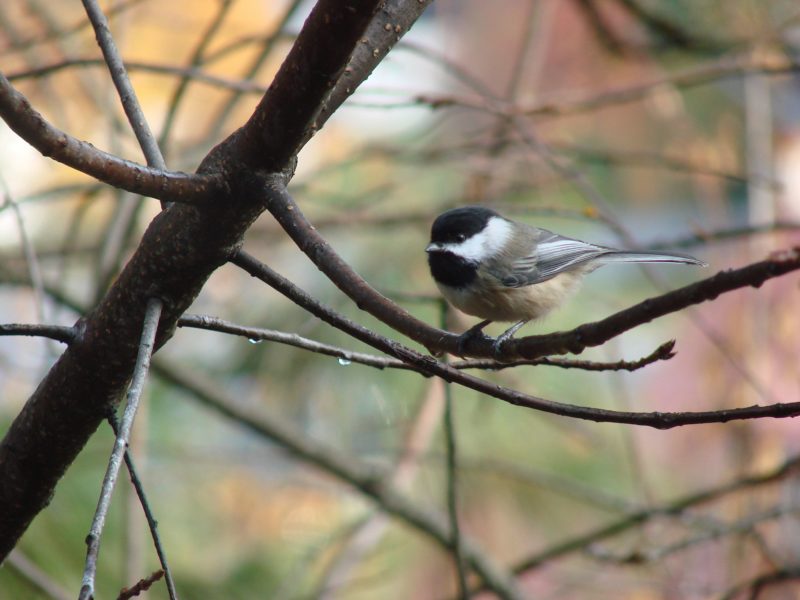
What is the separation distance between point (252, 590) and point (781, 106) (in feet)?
11.6

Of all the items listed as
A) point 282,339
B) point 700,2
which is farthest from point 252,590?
point 700,2

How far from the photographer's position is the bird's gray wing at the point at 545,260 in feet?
6.69

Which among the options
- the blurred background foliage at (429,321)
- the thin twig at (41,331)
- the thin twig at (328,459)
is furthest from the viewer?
the thin twig at (328,459)

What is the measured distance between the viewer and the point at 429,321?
2936 millimetres

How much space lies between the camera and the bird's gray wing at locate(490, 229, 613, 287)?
6.69ft

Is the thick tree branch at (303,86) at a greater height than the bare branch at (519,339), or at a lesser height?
greater

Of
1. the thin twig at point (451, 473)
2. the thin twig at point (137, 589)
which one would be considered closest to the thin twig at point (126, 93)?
the thin twig at point (137, 589)

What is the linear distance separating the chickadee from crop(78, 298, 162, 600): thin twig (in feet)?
3.34

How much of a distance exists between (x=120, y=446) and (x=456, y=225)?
126cm

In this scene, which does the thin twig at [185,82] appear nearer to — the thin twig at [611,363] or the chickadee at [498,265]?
the chickadee at [498,265]

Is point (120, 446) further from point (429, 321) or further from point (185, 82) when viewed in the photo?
point (429, 321)

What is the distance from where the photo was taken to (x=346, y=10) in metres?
0.85

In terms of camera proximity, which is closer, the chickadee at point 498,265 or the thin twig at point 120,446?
the thin twig at point 120,446

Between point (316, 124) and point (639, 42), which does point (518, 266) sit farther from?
point (639, 42)
